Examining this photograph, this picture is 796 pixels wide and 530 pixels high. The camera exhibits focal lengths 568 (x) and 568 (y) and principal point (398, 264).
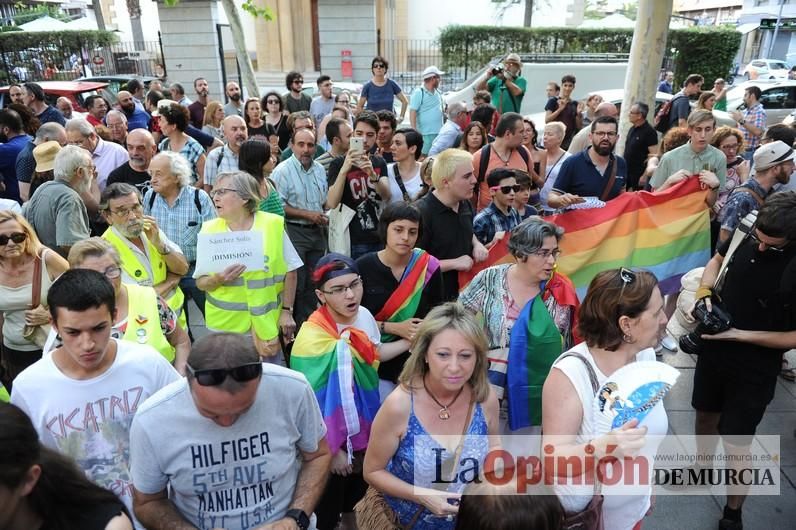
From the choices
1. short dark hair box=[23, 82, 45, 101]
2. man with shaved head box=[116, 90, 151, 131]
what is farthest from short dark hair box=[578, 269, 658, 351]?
man with shaved head box=[116, 90, 151, 131]

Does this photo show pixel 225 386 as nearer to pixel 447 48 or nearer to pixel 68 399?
pixel 68 399

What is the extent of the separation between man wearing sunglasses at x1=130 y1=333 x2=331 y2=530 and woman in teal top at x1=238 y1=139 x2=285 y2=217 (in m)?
2.72

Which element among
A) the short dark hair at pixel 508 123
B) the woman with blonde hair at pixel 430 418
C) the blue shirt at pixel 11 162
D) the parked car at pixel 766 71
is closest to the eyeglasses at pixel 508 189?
the short dark hair at pixel 508 123

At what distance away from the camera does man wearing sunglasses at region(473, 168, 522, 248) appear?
4.21 meters

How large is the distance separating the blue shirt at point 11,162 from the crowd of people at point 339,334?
24.1 inches

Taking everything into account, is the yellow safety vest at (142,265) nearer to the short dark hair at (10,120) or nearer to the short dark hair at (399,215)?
the short dark hair at (399,215)

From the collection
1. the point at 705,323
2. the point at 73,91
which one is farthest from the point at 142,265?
the point at 73,91

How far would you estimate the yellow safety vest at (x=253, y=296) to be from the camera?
3.69 metres

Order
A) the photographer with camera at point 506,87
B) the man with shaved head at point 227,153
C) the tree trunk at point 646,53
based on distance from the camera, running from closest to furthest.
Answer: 1. the man with shaved head at point 227,153
2. the tree trunk at point 646,53
3. the photographer with camera at point 506,87

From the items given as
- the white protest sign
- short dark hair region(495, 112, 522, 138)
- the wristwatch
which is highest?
short dark hair region(495, 112, 522, 138)

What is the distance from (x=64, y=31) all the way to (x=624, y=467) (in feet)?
90.9

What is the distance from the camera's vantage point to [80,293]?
7.57 feet

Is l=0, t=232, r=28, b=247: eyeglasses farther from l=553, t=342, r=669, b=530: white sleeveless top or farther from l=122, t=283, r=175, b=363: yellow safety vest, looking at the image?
l=553, t=342, r=669, b=530: white sleeveless top

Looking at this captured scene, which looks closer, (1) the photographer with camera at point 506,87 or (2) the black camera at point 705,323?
(2) the black camera at point 705,323
